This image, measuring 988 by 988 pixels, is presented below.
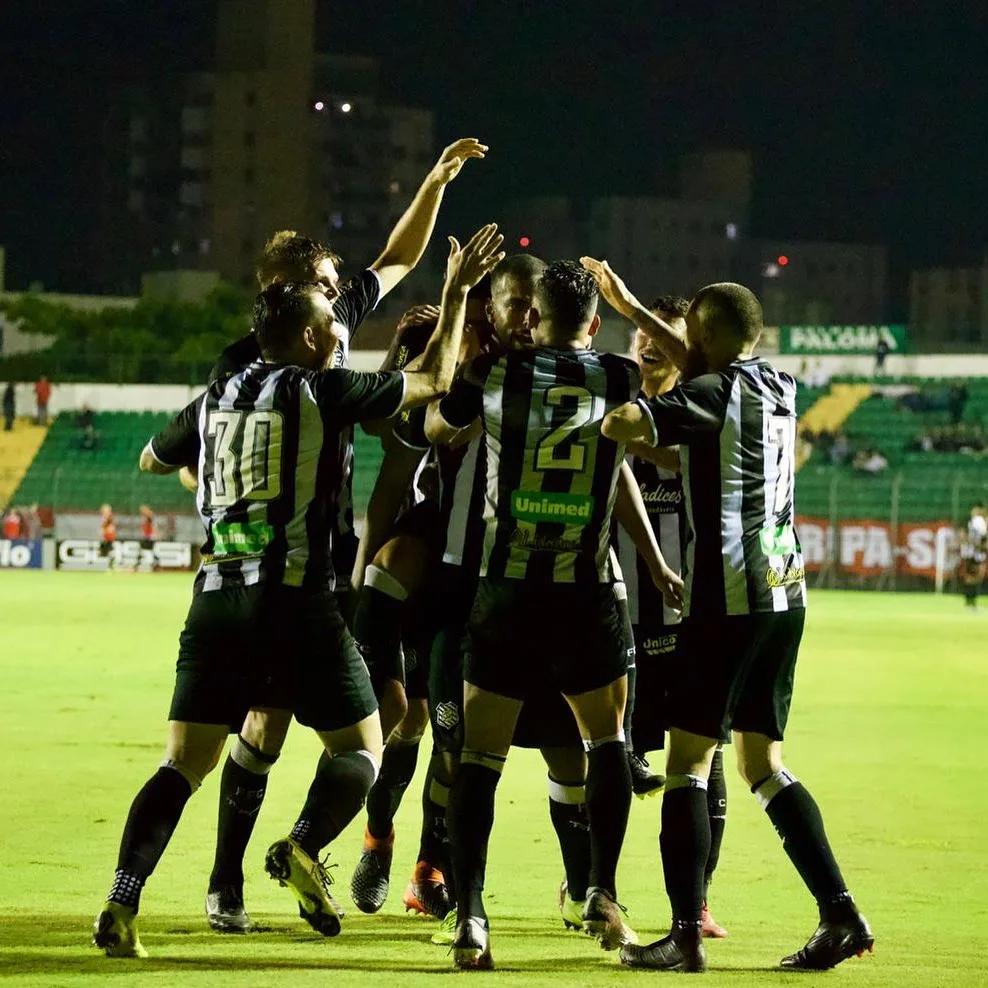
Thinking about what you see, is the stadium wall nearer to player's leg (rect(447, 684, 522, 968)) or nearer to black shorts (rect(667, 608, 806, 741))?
black shorts (rect(667, 608, 806, 741))

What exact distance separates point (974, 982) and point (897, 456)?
3950 cm

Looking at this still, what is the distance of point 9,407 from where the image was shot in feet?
162

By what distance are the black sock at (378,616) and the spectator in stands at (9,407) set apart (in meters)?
44.4

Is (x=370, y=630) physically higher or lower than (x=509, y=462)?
lower

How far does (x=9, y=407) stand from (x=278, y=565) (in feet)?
150

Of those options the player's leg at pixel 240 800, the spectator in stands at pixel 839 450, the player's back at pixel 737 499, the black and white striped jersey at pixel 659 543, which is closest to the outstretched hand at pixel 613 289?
the player's back at pixel 737 499

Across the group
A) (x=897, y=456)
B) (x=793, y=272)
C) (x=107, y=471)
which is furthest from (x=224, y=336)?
(x=793, y=272)

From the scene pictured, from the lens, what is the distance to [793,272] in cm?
13150

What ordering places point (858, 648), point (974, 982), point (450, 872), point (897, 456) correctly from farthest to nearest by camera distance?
1. point (897, 456)
2. point (858, 648)
3. point (450, 872)
4. point (974, 982)

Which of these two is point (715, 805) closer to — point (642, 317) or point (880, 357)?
point (642, 317)

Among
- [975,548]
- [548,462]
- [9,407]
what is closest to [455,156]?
[548,462]

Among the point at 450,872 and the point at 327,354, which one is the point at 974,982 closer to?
the point at 450,872

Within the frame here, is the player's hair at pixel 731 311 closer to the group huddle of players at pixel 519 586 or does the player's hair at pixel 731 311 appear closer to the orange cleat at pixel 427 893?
the group huddle of players at pixel 519 586

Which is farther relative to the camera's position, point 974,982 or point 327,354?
point 327,354
